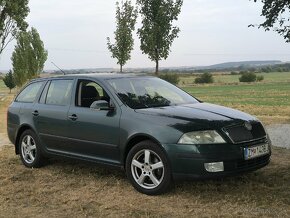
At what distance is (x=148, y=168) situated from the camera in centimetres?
552

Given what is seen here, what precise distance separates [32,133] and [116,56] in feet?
84.6

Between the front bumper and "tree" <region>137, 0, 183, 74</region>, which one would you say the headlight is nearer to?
the front bumper

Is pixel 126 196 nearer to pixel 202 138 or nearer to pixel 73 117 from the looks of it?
pixel 202 138

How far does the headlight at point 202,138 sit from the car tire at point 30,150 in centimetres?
295

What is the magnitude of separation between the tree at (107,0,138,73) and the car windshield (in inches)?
1015

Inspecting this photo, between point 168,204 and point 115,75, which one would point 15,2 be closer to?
point 115,75

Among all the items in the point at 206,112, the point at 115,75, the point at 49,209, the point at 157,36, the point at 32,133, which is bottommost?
the point at 49,209

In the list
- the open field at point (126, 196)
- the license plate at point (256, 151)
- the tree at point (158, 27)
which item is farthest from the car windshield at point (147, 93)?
the tree at point (158, 27)

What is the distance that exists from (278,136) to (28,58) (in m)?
32.8

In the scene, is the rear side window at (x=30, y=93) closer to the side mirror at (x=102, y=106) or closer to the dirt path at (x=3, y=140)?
the side mirror at (x=102, y=106)

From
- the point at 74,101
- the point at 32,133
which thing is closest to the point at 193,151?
the point at 74,101

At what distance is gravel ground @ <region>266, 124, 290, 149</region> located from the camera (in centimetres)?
937

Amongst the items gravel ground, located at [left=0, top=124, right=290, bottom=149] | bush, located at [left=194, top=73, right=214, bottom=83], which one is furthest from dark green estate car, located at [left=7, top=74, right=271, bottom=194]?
bush, located at [left=194, top=73, right=214, bottom=83]

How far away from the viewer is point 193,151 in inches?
202
